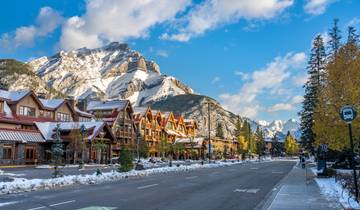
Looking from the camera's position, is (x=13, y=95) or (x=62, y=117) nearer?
(x=13, y=95)

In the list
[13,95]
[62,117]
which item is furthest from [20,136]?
[62,117]

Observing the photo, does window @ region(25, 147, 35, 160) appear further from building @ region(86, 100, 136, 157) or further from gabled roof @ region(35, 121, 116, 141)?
building @ region(86, 100, 136, 157)

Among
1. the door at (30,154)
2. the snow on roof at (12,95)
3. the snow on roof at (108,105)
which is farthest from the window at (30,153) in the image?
the snow on roof at (108,105)

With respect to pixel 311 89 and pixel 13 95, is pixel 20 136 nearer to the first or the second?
pixel 13 95

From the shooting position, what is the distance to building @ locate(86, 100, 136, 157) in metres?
81.9

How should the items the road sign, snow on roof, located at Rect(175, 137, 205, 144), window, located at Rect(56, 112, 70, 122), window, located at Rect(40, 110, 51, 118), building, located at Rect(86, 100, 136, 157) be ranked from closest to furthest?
1. the road sign
2. window, located at Rect(40, 110, 51, 118)
3. window, located at Rect(56, 112, 70, 122)
4. building, located at Rect(86, 100, 136, 157)
5. snow on roof, located at Rect(175, 137, 205, 144)

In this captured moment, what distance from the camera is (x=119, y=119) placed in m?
83.8

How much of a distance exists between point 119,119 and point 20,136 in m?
31.1

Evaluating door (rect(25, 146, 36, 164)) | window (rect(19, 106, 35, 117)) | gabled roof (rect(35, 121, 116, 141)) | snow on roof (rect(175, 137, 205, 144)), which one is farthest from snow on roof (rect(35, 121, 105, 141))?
snow on roof (rect(175, 137, 205, 144))

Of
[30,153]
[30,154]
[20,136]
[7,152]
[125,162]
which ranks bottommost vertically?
[125,162]

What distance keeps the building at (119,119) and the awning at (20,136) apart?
2317 centimetres

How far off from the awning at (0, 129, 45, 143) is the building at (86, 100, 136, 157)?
23.2 metres

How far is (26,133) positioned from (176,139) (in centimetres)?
6116

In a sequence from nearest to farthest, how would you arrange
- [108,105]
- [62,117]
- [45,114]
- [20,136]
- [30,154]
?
1. [20,136]
2. [30,154]
3. [45,114]
4. [62,117]
5. [108,105]
